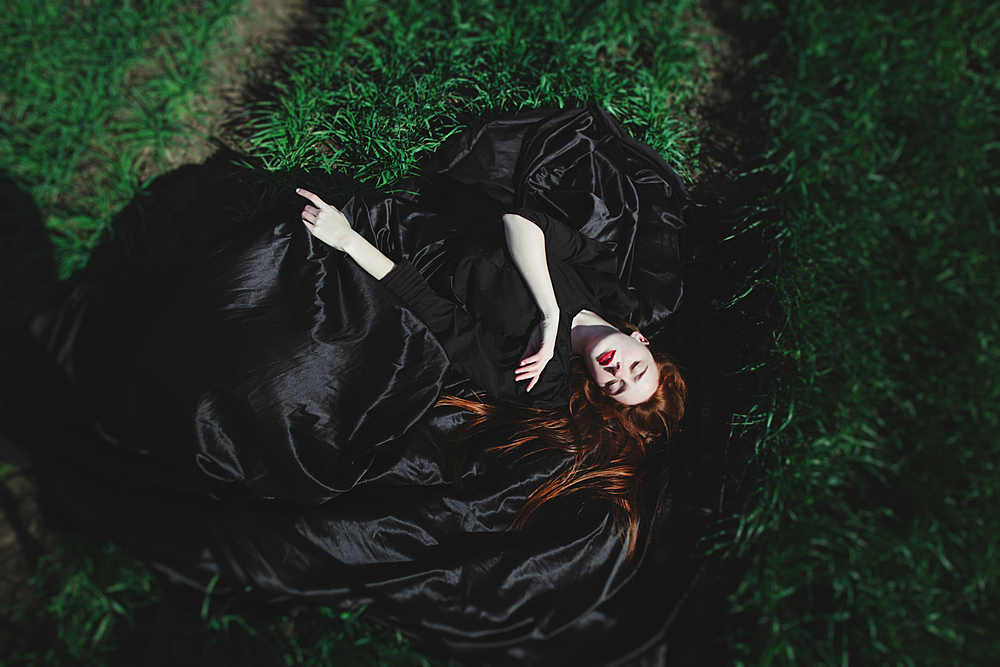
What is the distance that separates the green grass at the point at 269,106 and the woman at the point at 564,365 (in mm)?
805

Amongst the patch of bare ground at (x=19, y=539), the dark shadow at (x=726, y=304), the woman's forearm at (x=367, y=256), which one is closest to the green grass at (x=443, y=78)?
the dark shadow at (x=726, y=304)

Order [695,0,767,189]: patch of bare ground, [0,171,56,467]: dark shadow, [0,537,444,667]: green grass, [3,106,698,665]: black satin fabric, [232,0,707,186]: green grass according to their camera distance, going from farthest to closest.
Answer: [695,0,767,189]: patch of bare ground < [232,0,707,186]: green grass < [0,171,56,467]: dark shadow < [0,537,444,667]: green grass < [3,106,698,665]: black satin fabric

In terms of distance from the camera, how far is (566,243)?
264 cm

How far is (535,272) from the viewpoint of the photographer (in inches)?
98.1

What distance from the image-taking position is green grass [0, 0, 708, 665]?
2.47m

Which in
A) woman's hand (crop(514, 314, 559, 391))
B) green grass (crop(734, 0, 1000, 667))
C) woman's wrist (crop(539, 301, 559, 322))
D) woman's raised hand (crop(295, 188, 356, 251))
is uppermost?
woman's raised hand (crop(295, 188, 356, 251))

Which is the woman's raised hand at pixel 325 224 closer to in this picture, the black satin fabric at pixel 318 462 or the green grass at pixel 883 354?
the black satin fabric at pixel 318 462

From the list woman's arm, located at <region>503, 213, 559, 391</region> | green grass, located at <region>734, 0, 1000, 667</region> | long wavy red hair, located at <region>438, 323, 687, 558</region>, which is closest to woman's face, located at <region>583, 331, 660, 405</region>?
long wavy red hair, located at <region>438, 323, 687, 558</region>

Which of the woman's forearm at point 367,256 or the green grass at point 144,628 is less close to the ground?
the woman's forearm at point 367,256

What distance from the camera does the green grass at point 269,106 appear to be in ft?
8.11

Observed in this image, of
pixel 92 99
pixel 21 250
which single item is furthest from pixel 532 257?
pixel 21 250

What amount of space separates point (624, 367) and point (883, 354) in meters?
1.55

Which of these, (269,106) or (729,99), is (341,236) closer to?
(269,106)

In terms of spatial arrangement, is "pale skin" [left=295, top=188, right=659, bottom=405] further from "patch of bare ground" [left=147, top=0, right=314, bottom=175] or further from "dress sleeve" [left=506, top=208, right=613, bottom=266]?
"patch of bare ground" [left=147, top=0, right=314, bottom=175]
